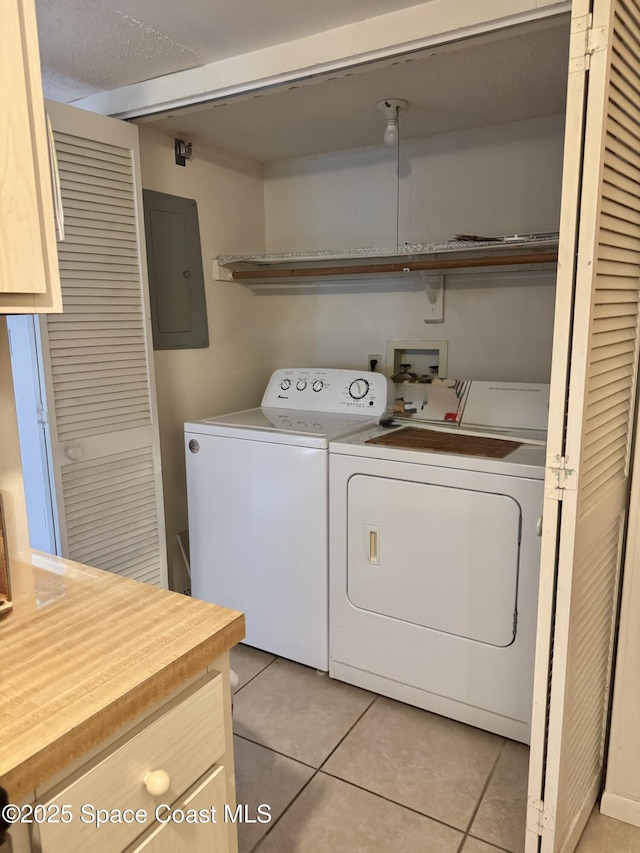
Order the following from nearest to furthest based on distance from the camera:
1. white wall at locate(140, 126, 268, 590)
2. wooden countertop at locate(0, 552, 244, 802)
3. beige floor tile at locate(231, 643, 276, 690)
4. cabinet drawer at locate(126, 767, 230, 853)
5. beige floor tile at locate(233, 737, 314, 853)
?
wooden countertop at locate(0, 552, 244, 802) < cabinet drawer at locate(126, 767, 230, 853) < beige floor tile at locate(233, 737, 314, 853) < beige floor tile at locate(231, 643, 276, 690) < white wall at locate(140, 126, 268, 590)

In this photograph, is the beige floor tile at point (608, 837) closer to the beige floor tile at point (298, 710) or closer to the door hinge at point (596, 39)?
the beige floor tile at point (298, 710)

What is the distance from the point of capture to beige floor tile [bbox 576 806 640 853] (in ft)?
4.98

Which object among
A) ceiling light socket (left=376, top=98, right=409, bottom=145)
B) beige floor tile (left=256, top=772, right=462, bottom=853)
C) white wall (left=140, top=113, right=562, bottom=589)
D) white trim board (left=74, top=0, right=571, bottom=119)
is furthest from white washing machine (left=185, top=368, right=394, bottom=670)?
white trim board (left=74, top=0, right=571, bottom=119)

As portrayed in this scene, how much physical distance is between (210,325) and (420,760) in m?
1.92

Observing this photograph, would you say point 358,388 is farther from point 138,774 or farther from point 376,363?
point 138,774

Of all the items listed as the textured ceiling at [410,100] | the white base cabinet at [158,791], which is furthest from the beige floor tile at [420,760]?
the textured ceiling at [410,100]

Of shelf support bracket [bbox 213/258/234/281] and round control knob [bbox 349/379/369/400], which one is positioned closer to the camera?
round control knob [bbox 349/379/369/400]

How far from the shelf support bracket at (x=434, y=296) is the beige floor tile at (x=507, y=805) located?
1664 millimetres

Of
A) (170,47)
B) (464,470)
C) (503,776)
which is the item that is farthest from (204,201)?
(503,776)

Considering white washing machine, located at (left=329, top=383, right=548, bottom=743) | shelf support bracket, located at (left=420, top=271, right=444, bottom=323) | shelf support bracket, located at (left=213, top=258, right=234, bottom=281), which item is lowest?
white washing machine, located at (left=329, top=383, right=548, bottom=743)

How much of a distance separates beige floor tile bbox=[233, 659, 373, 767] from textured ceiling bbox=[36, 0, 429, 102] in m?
2.12

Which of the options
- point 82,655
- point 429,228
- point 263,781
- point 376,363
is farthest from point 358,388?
point 82,655

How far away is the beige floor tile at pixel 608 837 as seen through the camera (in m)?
1.52

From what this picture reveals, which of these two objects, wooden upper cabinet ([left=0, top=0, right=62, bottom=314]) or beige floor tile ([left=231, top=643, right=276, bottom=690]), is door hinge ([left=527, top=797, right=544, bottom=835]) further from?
wooden upper cabinet ([left=0, top=0, right=62, bottom=314])
